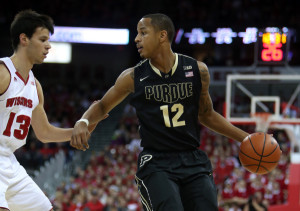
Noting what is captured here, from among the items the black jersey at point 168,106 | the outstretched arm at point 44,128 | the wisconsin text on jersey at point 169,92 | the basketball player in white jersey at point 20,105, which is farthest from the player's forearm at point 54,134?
the wisconsin text on jersey at point 169,92

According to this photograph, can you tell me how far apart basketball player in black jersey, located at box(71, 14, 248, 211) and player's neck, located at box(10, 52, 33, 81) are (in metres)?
0.65

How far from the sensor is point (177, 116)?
4.13 meters

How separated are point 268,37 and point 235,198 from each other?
3.96 meters

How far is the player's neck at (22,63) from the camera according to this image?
14.3ft

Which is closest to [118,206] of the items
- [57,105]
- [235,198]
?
[235,198]

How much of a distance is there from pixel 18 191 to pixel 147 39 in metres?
1.63

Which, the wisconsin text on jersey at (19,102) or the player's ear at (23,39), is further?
the player's ear at (23,39)

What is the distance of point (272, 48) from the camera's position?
38.8 feet

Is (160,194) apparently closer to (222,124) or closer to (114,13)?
(222,124)

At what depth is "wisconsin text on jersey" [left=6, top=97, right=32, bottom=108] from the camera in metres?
4.12

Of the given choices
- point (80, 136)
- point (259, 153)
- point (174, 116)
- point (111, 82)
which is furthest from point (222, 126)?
point (111, 82)

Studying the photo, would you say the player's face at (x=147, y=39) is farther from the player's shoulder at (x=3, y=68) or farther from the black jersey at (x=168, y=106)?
the player's shoulder at (x=3, y=68)

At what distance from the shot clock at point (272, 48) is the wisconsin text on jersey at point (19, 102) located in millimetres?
8423

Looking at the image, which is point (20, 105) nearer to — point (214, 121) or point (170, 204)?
point (170, 204)
